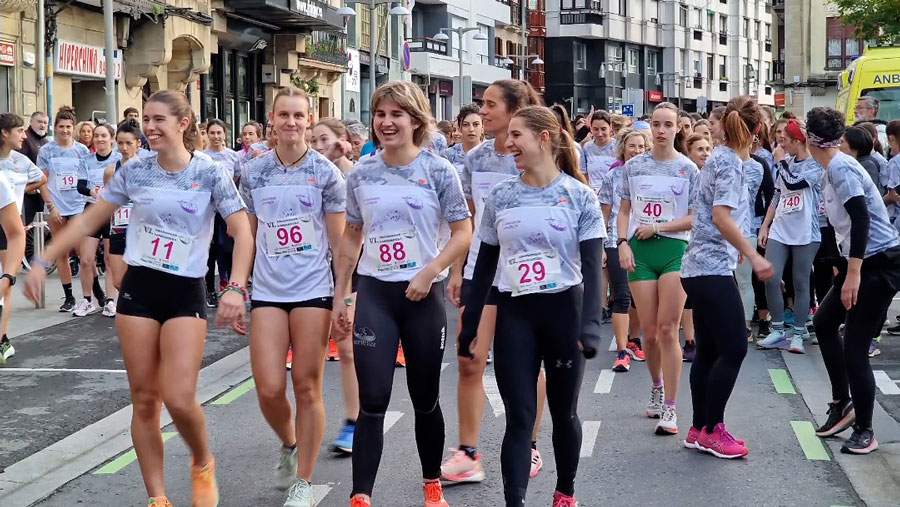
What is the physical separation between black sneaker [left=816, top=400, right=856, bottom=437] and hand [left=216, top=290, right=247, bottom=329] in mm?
3785

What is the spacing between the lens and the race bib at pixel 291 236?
6.40m

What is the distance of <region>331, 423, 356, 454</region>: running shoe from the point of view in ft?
24.5

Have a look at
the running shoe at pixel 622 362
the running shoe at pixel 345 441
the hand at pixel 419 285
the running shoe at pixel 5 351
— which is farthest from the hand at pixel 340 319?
the running shoe at pixel 5 351

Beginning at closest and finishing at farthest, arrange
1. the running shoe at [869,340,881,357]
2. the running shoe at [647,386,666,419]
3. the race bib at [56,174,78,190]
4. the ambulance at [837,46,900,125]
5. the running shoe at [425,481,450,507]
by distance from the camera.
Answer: the running shoe at [425,481,450,507], the running shoe at [647,386,666,419], the running shoe at [869,340,881,357], the race bib at [56,174,78,190], the ambulance at [837,46,900,125]

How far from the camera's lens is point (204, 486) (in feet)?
20.1

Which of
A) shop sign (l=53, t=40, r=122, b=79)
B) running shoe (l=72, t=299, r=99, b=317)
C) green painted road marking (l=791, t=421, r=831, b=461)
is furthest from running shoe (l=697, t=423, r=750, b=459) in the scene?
shop sign (l=53, t=40, r=122, b=79)

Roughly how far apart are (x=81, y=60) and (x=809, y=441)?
20.3m

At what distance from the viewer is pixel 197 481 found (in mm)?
6133

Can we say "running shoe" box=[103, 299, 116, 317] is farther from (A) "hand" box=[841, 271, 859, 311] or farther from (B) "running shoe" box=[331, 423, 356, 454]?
(A) "hand" box=[841, 271, 859, 311]

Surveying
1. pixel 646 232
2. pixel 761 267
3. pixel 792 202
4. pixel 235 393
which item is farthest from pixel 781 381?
pixel 235 393

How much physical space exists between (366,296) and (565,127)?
49.0 inches

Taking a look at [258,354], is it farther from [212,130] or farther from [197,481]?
[212,130]

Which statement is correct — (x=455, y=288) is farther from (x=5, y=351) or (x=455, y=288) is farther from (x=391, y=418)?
(x=5, y=351)

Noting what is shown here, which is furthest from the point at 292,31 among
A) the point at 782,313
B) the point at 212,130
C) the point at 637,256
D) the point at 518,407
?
the point at 518,407
